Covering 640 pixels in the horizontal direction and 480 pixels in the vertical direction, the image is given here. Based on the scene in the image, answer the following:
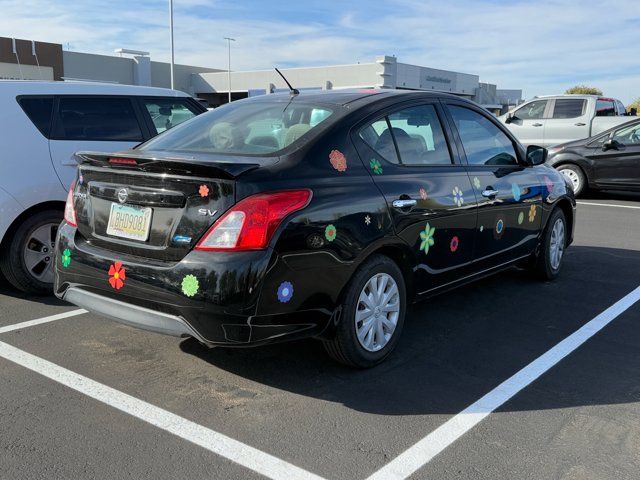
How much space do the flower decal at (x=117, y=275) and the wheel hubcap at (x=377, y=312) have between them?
1317mm

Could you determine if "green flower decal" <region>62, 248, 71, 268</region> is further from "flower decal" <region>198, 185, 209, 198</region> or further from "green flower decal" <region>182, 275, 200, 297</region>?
"flower decal" <region>198, 185, 209, 198</region>

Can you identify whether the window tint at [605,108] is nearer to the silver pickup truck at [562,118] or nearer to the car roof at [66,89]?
the silver pickup truck at [562,118]

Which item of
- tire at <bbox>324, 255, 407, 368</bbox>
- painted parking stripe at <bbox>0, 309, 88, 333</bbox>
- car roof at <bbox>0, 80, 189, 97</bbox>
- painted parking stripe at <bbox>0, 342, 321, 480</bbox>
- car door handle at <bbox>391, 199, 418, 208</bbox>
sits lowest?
painted parking stripe at <bbox>0, 342, 321, 480</bbox>

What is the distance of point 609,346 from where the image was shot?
424 centimetres

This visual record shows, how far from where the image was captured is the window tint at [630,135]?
37.7 ft

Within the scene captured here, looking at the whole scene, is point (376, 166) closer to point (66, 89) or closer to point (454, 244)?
point (454, 244)

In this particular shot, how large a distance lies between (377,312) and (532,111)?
14.0 m

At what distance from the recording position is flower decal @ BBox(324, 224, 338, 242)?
3.32 meters

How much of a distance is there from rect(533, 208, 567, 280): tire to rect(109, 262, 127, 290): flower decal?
154 inches

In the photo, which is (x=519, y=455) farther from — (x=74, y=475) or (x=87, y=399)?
(x=87, y=399)

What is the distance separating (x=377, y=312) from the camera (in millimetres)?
3738

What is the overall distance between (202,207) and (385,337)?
146 centimetres

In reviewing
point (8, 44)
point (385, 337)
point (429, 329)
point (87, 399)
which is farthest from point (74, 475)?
point (8, 44)

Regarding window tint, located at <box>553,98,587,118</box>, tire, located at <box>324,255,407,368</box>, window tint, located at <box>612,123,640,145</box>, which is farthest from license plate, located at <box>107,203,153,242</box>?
window tint, located at <box>553,98,587,118</box>
